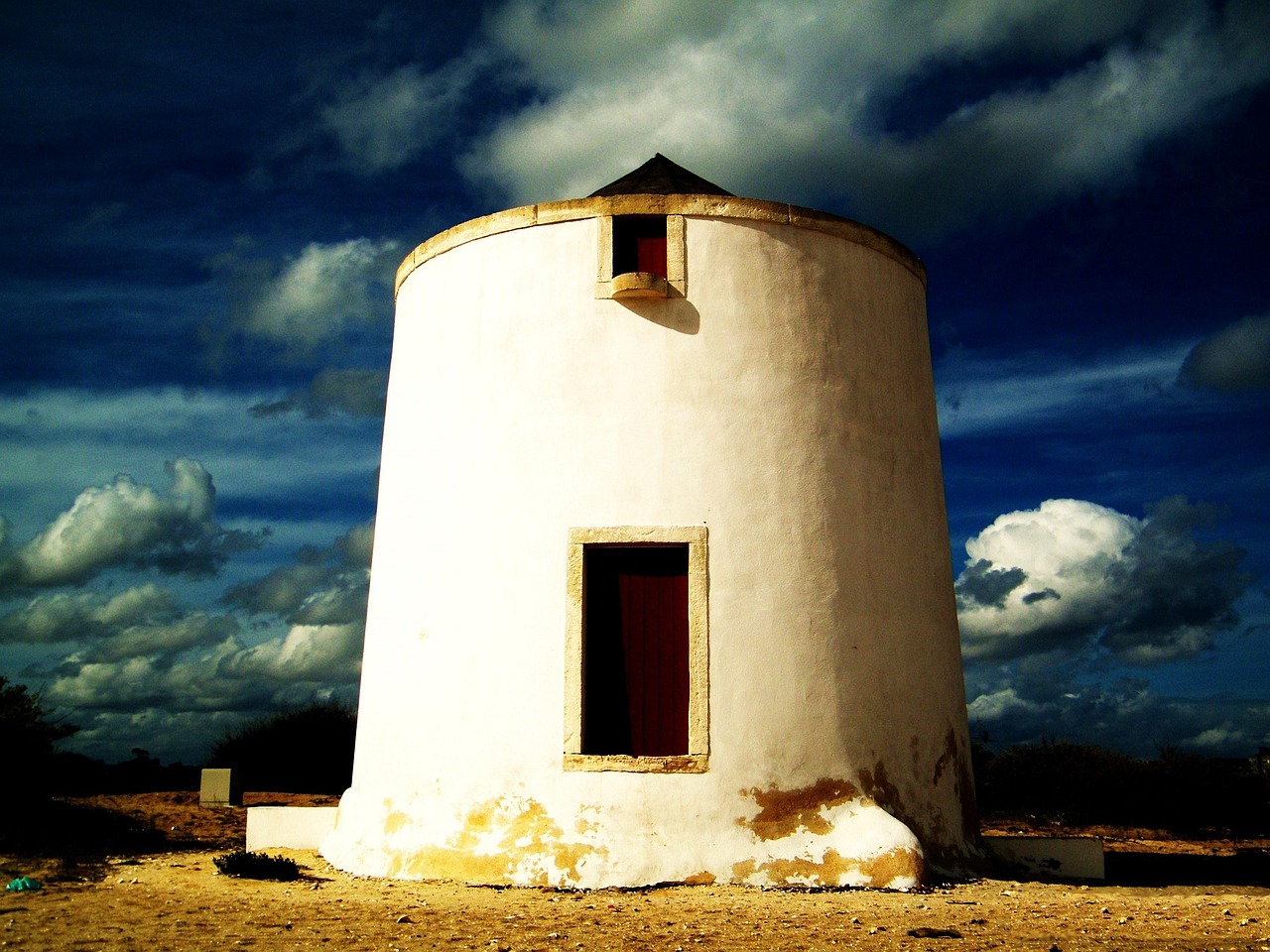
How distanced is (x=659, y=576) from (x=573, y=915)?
3021 mm

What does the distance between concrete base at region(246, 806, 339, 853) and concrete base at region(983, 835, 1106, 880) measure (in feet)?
21.5

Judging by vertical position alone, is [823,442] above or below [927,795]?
above

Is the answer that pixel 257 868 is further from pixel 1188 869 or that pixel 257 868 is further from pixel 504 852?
pixel 1188 869

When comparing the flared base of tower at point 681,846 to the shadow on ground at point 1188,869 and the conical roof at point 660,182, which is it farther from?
the conical roof at point 660,182

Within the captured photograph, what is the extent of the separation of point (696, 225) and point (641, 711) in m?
4.39

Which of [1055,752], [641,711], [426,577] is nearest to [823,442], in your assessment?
[641,711]

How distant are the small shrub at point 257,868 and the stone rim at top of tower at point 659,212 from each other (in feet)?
19.1

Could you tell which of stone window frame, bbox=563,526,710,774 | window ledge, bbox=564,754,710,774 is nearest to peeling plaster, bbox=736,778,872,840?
window ledge, bbox=564,754,710,774

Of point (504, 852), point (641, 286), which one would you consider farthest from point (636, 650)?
point (641, 286)

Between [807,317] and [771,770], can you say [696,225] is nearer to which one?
[807,317]

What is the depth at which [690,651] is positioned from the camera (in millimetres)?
9250

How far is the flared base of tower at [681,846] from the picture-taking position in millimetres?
8562

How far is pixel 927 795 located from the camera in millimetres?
9852

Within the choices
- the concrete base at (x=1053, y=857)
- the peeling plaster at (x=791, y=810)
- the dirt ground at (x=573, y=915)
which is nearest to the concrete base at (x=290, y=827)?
the dirt ground at (x=573, y=915)
